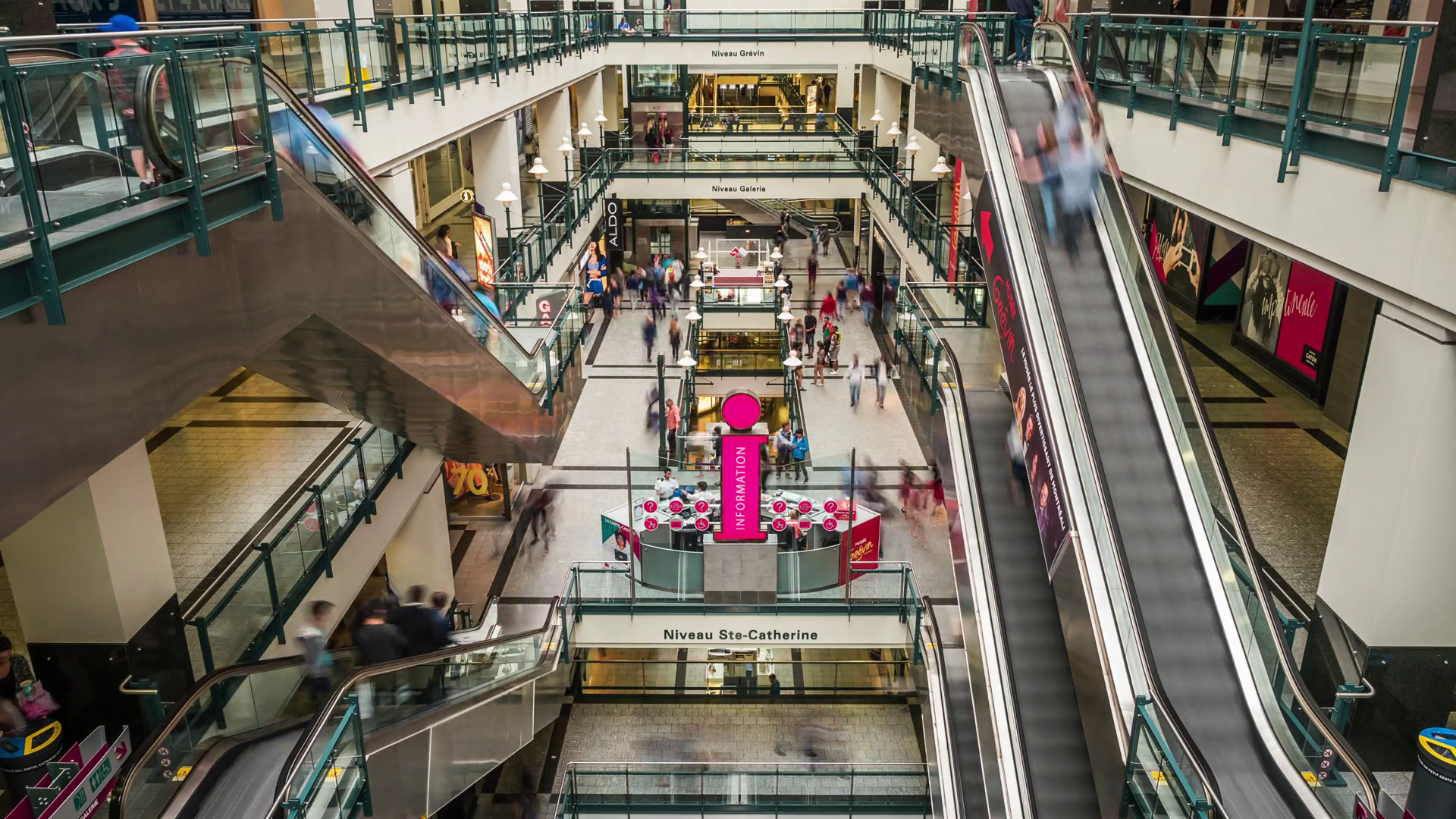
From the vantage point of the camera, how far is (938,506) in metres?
16.6

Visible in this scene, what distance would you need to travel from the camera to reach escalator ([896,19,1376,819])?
6074 millimetres

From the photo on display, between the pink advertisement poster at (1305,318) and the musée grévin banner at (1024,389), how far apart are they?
858 centimetres

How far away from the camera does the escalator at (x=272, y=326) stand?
152 inches

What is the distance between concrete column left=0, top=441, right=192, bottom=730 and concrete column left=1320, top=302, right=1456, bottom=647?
29.2 ft

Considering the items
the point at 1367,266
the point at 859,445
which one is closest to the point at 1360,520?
the point at 1367,266

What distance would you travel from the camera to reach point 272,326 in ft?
18.2

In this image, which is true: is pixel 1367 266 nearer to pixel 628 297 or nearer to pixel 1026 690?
pixel 1026 690

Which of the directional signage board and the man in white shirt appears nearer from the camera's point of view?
the directional signage board

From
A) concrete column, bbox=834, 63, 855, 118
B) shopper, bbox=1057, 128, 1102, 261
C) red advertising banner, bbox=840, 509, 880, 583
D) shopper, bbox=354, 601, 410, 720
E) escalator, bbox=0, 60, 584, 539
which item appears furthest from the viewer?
concrete column, bbox=834, 63, 855, 118

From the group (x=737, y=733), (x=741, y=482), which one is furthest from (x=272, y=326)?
(x=737, y=733)

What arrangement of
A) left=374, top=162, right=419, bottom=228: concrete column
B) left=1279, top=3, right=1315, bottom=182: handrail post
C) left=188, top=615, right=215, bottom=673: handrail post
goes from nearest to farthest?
left=1279, top=3, right=1315, bottom=182: handrail post < left=188, top=615, right=215, bottom=673: handrail post < left=374, top=162, right=419, bottom=228: concrete column

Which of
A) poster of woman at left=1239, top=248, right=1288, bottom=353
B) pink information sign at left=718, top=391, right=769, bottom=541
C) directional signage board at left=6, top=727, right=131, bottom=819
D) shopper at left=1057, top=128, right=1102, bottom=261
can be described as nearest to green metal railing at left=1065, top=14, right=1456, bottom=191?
shopper at left=1057, top=128, right=1102, bottom=261

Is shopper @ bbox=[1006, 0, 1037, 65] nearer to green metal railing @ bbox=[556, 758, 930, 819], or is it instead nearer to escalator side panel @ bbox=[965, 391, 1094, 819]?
escalator side panel @ bbox=[965, 391, 1094, 819]

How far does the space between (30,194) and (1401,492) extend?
319 inches
